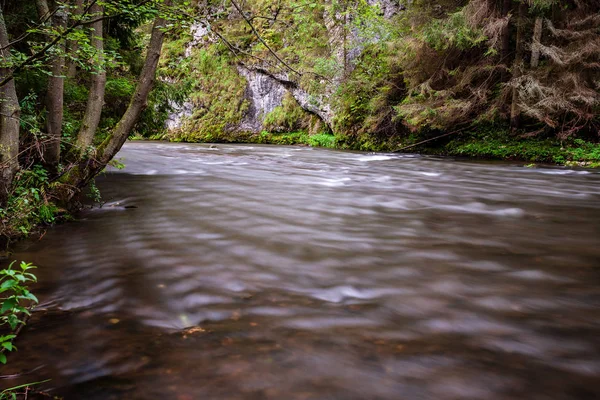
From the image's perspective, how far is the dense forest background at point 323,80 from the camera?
3996 millimetres

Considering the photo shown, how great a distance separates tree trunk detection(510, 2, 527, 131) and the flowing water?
298 inches

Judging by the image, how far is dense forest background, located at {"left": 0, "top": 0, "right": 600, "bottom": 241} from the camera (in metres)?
4.00

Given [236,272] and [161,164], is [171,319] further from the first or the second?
[161,164]

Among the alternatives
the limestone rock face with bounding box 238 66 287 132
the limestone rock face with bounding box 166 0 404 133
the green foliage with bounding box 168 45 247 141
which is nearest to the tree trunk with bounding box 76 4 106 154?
the limestone rock face with bounding box 166 0 404 133

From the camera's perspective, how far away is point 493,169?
10.7 metres

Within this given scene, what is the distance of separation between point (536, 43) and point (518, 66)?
815 mm

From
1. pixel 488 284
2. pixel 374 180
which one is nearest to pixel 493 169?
pixel 374 180

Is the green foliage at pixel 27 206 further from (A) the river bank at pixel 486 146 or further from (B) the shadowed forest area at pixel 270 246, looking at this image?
(A) the river bank at pixel 486 146

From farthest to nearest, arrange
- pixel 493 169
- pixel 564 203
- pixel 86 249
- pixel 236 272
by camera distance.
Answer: pixel 493 169 < pixel 564 203 < pixel 86 249 < pixel 236 272

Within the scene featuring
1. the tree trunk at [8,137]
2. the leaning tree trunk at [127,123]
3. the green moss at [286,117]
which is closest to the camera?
the tree trunk at [8,137]

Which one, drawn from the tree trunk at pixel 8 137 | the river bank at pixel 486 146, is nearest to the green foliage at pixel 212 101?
the river bank at pixel 486 146

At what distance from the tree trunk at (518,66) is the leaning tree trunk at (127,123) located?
11.2m

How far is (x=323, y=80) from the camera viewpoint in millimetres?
10711

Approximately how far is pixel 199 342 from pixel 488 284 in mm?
2294
